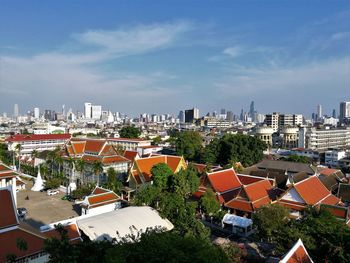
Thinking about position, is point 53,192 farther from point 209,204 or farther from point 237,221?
point 237,221

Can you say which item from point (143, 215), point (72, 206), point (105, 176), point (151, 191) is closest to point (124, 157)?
point (105, 176)

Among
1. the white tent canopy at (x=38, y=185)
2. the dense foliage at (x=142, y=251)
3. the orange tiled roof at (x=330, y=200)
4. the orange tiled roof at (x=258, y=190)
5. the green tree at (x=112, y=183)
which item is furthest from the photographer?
the white tent canopy at (x=38, y=185)

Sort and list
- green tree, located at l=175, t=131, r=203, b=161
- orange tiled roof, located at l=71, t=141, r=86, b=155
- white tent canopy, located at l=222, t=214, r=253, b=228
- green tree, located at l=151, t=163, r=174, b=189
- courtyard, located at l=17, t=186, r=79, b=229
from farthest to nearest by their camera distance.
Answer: green tree, located at l=175, t=131, r=203, b=161 < orange tiled roof, located at l=71, t=141, r=86, b=155 < green tree, located at l=151, t=163, r=174, b=189 < courtyard, located at l=17, t=186, r=79, b=229 < white tent canopy, located at l=222, t=214, r=253, b=228

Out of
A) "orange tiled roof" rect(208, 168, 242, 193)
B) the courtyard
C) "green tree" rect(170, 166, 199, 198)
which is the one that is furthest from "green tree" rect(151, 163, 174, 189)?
the courtyard

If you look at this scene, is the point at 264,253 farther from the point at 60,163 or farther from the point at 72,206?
the point at 60,163

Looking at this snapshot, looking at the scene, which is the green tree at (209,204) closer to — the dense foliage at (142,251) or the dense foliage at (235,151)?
the dense foliage at (142,251)

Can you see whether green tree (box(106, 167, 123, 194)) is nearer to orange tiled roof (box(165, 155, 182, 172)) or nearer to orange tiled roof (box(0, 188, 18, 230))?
orange tiled roof (box(165, 155, 182, 172))

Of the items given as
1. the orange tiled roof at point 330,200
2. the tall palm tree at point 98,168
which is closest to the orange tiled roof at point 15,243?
the tall palm tree at point 98,168
